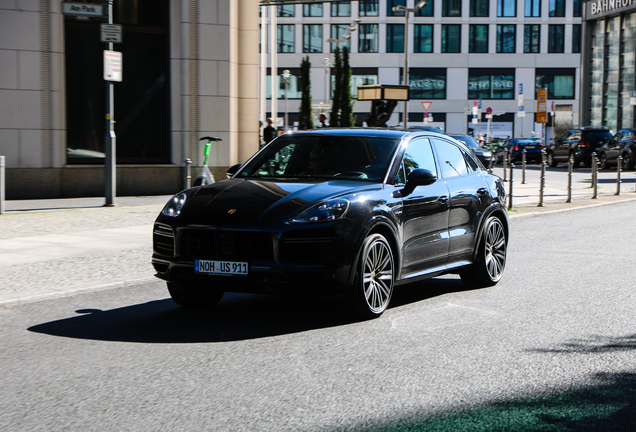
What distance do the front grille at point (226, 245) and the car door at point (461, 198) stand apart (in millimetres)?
2345

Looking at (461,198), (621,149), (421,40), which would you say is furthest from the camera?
(421,40)

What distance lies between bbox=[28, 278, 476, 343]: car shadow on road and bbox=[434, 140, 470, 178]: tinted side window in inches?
49.9

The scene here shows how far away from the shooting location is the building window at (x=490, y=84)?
7519 centimetres

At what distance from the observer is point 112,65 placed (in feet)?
53.8

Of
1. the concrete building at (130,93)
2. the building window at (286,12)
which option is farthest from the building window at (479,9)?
the concrete building at (130,93)

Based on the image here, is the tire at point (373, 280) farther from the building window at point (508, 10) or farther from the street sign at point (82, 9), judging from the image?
the building window at point (508, 10)

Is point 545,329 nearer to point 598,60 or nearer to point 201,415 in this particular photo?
point 201,415

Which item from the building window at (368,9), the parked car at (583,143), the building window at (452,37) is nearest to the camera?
the parked car at (583,143)

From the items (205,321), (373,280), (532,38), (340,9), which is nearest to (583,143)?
(373,280)

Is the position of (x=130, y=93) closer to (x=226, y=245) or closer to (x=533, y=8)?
(x=226, y=245)

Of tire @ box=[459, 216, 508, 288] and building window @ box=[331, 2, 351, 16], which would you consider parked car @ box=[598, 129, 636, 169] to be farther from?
building window @ box=[331, 2, 351, 16]

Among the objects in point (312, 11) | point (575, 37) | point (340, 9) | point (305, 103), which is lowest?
point (305, 103)

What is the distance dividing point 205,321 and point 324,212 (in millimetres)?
1321

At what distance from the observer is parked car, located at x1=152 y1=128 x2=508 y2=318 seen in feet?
21.1
